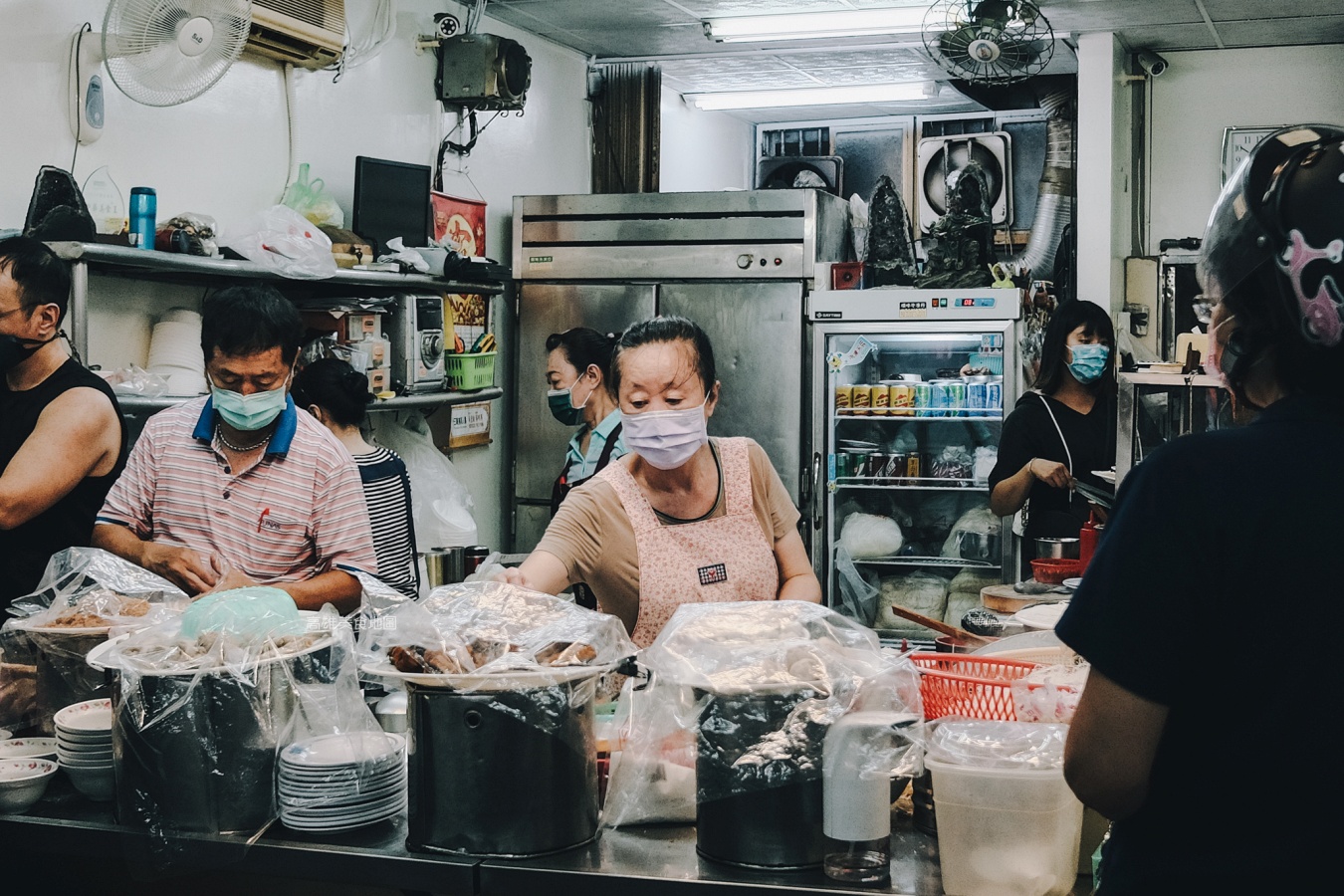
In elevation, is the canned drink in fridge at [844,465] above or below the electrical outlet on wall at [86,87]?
below

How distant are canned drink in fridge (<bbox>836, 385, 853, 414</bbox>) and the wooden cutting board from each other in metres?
2.77

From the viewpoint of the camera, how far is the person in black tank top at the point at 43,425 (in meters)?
2.79

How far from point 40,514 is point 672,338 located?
148 centimetres

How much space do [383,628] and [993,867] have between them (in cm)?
94

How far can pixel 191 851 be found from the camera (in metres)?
1.84

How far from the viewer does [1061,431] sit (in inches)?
176

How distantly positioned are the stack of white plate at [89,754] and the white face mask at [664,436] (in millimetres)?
1130

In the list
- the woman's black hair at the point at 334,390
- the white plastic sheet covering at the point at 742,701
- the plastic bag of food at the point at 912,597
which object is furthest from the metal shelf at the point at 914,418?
the white plastic sheet covering at the point at 742,701

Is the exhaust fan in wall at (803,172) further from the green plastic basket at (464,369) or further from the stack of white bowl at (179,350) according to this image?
the stack of white bowl at (179,350)

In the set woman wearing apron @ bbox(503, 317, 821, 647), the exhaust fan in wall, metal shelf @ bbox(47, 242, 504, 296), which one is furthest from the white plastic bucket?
the exhaust fan in wall

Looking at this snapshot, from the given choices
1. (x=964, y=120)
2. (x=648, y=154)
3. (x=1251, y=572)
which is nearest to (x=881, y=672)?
(x=1251, y=572)

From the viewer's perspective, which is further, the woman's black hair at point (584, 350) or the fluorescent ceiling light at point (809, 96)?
the fluorescent ceiling light at point (809, 96)

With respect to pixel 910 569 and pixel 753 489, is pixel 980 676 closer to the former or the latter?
pixel 753 489

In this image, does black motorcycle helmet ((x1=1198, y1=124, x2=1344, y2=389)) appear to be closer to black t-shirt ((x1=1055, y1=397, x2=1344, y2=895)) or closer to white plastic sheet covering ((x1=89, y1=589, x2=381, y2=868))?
black t-shirt ((x1=1055, y1=397, x2=1344, y2=895))
